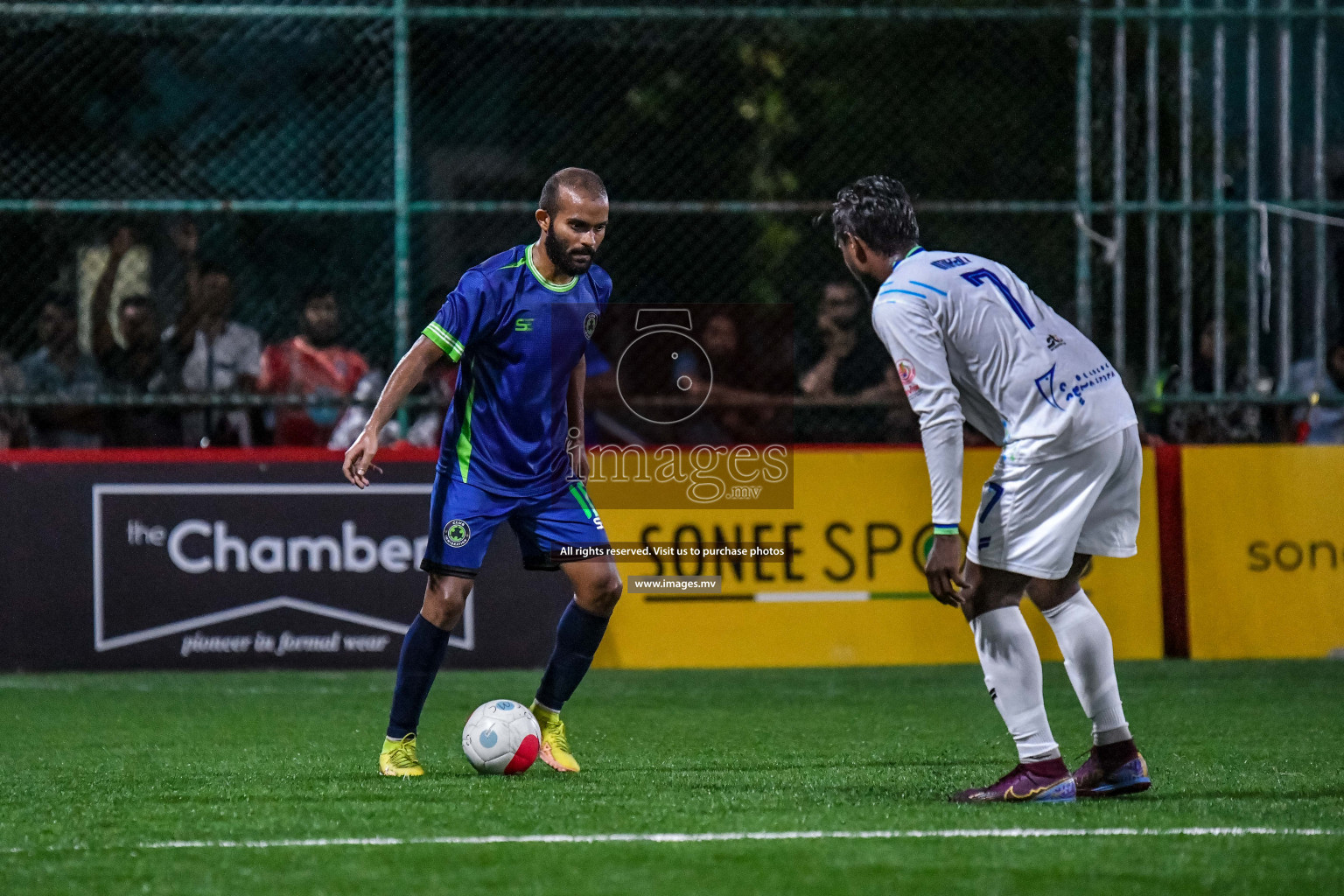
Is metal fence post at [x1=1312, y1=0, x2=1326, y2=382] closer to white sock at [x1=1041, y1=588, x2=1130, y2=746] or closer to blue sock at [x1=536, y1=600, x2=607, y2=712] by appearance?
white sock at [x1=1041, y1=588, x2=1130, y2=746]

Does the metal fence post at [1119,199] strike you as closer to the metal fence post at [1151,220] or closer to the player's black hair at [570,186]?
the metal fence post at [1151,220]

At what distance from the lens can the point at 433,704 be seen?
8.87 metres

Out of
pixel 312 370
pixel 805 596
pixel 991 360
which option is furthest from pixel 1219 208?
pixel 991 360

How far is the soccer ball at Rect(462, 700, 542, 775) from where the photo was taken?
245 inches

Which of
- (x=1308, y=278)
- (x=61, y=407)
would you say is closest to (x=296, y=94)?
(x=61, y=407)

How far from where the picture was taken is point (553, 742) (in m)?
6.54

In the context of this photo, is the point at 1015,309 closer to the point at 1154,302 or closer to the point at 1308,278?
the point at 1154,302

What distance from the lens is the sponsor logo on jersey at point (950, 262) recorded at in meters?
5.48

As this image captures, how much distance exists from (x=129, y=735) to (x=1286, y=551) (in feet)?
20.8

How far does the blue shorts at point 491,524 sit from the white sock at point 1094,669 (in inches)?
65.5

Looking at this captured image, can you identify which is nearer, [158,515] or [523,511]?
[523,511]

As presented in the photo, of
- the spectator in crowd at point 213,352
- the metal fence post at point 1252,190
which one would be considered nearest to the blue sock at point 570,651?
the spectator in crowd at point 213,352

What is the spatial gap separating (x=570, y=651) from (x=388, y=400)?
1148mm

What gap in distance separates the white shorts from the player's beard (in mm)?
1647
